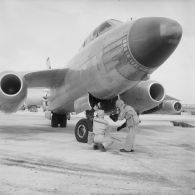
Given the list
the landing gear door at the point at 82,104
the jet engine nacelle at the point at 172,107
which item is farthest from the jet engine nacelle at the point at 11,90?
the jet engine nacelle at the point at 172,107

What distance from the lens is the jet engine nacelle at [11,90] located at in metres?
9.92

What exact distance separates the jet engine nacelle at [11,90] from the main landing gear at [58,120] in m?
4.48

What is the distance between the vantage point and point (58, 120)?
15477 millimetres

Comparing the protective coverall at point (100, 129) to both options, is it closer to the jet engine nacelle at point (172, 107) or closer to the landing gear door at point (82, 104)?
the landing gear door at point (82, 104)

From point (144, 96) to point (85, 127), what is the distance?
340cm

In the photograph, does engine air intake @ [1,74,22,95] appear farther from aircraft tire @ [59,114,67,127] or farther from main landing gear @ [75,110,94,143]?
aircraft tire @ [59,114,67,127]

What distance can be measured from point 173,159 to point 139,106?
17.7 ft

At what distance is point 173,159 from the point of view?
251 inches

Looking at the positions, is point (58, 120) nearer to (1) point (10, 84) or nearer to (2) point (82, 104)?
(1) point (10, 84)

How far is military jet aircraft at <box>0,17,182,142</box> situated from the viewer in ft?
22.5

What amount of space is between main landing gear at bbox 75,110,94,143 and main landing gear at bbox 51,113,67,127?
6265mm

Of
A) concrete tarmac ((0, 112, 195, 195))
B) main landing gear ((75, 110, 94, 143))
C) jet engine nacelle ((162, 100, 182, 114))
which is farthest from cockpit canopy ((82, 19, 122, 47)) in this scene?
jet engine nacelle ((162, 100, 182, 114))

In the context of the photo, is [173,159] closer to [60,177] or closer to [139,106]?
[60,177]

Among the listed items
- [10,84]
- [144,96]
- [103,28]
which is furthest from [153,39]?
[10,84]
